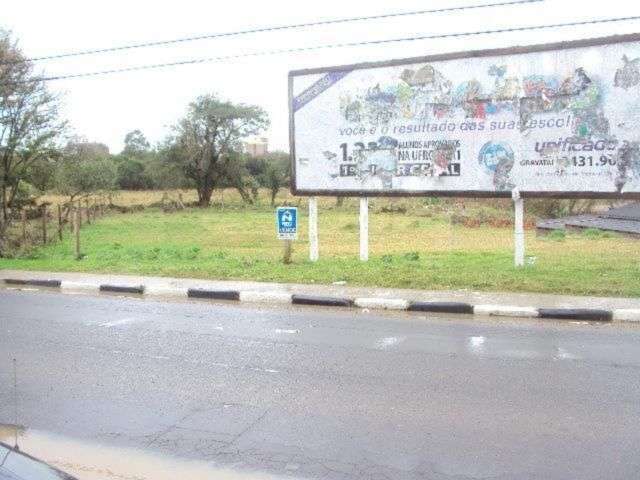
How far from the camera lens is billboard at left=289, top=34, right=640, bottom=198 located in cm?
1274

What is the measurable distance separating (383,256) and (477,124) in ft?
13.1

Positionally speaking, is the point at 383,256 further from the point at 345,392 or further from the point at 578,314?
the point at 345,392

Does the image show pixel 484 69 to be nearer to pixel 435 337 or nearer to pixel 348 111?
pixel 348 111

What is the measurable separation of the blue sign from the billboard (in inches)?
42.2

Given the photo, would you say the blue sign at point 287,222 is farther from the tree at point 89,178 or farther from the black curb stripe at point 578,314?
the tree at point 89,178

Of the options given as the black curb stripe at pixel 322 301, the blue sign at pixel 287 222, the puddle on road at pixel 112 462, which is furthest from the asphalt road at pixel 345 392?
the blue sign at pixel 287 222

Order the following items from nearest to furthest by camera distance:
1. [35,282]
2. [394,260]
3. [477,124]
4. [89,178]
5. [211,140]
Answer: [477,124], [35,282], [394,260], [89,178], [211,140]

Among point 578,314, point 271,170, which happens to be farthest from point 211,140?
point 578,314

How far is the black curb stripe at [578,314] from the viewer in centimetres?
980

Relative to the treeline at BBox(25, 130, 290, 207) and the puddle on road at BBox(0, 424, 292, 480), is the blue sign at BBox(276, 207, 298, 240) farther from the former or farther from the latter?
the treeline at BBox(25, 130, 290, 207)

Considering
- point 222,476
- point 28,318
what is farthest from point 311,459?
point 28,318

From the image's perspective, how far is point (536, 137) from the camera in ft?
43.7

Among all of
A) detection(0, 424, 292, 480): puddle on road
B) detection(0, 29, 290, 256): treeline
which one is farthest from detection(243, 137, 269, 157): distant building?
detection(0, 424, 292, 480): puddle on road

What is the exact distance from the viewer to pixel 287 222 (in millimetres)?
14961
